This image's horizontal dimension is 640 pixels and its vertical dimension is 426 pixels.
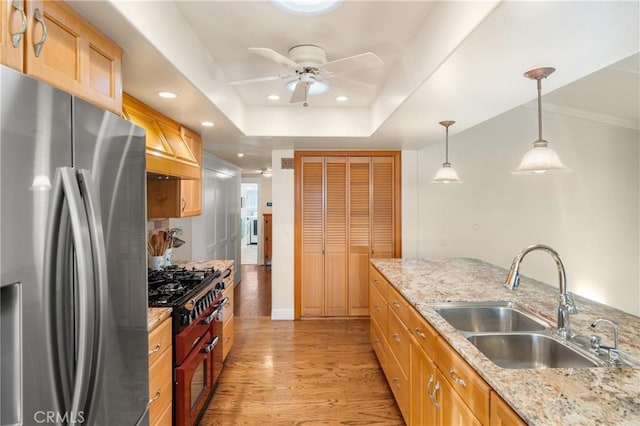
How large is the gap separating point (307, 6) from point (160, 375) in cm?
213

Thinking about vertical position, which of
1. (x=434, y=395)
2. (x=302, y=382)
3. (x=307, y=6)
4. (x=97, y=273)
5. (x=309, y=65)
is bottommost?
(x=302, y=382)

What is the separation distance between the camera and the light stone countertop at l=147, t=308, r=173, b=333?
5.40 ft

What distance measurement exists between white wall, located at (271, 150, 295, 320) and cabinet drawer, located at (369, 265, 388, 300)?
138 centimetres

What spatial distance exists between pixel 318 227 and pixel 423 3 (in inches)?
119

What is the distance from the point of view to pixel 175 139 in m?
2.71

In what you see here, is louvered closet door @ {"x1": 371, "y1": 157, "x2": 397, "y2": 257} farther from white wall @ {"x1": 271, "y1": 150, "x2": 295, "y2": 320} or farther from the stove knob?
the stove knob

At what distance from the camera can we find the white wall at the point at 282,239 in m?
4.28

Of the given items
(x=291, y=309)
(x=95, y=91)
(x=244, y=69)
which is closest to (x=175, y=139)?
(x=244, y=69)

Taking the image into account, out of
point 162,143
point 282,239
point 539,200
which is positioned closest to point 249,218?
point 282,239

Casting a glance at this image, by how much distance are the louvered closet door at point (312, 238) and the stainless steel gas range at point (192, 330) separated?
1.67 metres

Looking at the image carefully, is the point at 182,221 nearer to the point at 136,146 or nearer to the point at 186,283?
the point at 186,283

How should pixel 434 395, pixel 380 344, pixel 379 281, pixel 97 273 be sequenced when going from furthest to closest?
pixel 379 281
pixel 380 344
pixel 434 395
pixel 97 273

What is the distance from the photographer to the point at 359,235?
438 cm

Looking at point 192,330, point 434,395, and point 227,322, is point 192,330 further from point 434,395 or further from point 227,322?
point 434,395
